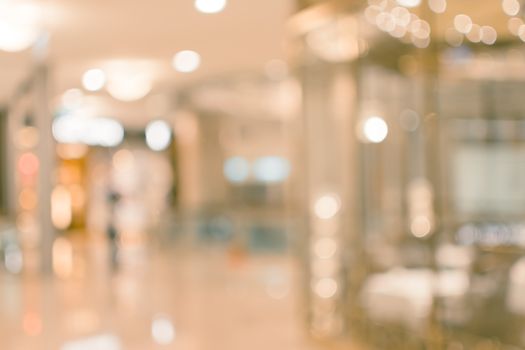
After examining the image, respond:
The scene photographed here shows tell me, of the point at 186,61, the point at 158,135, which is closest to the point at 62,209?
the point at 158,135

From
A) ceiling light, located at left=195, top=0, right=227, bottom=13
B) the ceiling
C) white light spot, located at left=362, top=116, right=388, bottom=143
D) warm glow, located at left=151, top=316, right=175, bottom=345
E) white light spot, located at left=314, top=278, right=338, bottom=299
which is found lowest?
warm glow, located at left=151, top=316, right=175, bottom=345

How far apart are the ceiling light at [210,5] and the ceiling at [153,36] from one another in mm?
112

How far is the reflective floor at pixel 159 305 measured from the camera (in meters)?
8.54

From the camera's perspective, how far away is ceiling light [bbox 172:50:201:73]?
1441cm

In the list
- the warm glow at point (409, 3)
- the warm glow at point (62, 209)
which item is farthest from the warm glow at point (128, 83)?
the warm glow at point (62, 209)

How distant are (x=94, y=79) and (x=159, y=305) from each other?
759 cm

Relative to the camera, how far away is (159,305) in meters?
11.1

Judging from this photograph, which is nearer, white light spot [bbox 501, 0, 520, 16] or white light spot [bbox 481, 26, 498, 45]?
white light spot [bbox 501, 0, 520, 16]

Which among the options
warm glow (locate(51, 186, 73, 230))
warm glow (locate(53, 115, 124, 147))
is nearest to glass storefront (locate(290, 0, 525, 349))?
warm glow (locate(53, 115, 124, 147))

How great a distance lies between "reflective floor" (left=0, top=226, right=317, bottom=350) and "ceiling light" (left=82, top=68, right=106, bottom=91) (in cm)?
420

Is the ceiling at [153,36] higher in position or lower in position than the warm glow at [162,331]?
higher

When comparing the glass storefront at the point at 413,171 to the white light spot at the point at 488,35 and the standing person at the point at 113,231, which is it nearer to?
the white light spot at the point at 488,35

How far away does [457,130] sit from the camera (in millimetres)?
11461

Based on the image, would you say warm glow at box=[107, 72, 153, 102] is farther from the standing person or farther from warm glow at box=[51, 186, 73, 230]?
warm glow at box=[51, 186, 73, 230]
